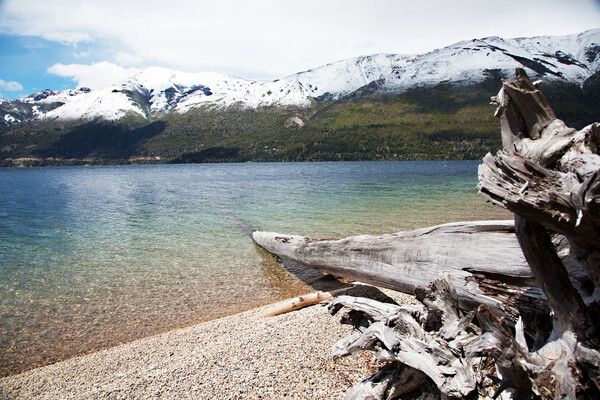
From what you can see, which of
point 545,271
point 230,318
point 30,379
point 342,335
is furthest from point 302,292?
point 545,271

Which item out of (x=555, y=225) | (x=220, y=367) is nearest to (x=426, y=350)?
(x=555, y=225)

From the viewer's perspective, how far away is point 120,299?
920 cm

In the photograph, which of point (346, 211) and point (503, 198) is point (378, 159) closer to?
point (346, 211)

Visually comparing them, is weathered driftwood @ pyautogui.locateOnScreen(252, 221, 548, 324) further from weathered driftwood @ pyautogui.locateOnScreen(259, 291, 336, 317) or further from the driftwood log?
weathered driftwood @ pyautogui.locateOnScreen(259, 291, 336, 317)

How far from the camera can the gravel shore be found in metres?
4.28

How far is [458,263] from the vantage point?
5492 millimetres

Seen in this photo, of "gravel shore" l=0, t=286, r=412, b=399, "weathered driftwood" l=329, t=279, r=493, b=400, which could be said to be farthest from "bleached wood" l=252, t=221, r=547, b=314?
"gravel shore" l=0, t=286, r=412, b=399

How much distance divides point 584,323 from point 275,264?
961cm

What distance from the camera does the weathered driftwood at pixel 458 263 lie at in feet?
15.1

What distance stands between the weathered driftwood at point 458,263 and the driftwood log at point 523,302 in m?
0.03

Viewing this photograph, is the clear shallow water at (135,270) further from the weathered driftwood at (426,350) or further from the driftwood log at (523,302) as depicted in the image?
the driftwood log at (523,302)

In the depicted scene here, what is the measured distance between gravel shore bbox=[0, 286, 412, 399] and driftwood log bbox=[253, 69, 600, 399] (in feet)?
2.31

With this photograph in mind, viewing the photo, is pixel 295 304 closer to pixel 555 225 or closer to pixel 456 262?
pixel 456 262

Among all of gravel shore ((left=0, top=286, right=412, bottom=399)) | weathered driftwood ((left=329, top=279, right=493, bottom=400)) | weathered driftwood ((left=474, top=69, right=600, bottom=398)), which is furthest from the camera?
gravel shore ((left=0, top=286, right=412, bottom=399))
